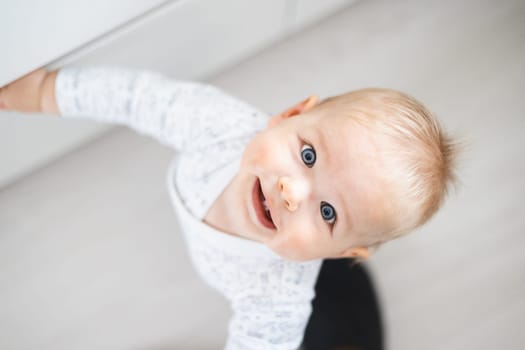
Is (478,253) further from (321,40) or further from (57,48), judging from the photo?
(57,48)

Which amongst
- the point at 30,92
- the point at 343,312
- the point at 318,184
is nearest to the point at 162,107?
the point at 30,92

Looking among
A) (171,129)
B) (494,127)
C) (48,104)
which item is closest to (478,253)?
(494,127)

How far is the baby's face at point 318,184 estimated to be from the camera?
1.74 feet

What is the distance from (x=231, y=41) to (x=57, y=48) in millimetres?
332

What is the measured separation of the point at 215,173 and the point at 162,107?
116mm

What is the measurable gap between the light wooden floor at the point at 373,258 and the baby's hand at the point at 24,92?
11.5 inches

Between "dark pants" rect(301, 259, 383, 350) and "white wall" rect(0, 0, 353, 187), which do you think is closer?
"white wall" rect(0, 0, 353, 187)

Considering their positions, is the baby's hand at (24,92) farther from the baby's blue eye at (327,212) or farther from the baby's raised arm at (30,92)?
the baby's blue eye at (327,212)

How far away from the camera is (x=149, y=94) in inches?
27.2

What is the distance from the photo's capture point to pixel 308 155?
0.56 meters

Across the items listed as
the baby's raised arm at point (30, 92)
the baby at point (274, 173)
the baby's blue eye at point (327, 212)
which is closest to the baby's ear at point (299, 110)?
the baby at point (274, 173)

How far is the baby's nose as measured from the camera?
54 cm

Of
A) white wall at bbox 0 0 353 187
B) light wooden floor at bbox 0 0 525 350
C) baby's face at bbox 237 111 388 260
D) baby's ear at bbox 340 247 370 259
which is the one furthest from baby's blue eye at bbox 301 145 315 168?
light wooden floor at bbox 0 0 525 350

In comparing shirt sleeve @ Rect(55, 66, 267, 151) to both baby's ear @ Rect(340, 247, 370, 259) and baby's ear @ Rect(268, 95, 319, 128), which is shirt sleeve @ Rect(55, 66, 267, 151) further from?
baby's ear @ Rect(340, 247, 370, 259)
